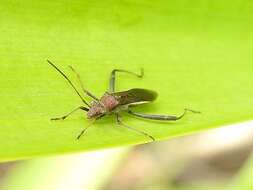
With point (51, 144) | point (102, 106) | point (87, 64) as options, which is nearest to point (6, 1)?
point (87, 64)

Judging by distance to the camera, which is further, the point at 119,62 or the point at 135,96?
the point at 135,96

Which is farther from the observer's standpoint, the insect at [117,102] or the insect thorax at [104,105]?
the insect thorax at [104,105]

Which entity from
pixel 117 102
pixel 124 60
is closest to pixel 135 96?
pixel 117 102

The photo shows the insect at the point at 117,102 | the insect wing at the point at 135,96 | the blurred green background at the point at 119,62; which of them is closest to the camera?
the blurred green background at the point at 119,62

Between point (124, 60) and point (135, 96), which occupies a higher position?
point (124, 60)

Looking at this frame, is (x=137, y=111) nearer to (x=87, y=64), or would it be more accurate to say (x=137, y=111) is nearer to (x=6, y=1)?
(x=87, y=64)

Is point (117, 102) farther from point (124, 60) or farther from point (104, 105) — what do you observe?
point (124, 60)
